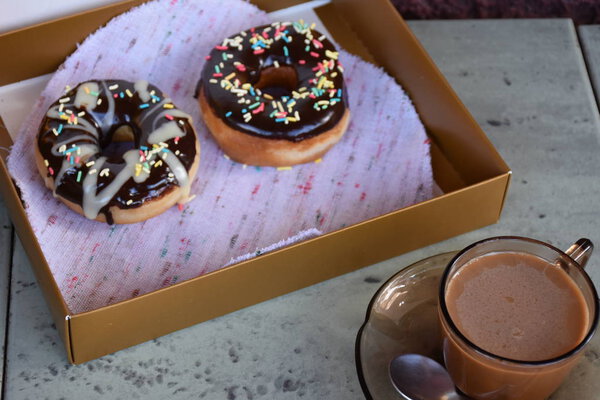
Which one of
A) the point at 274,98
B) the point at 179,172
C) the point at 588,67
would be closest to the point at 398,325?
the point at 179,172

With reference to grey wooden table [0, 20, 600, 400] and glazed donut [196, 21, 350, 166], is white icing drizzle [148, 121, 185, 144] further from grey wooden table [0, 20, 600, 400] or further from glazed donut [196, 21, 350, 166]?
grey wooden table [0, 20, 600, 400]

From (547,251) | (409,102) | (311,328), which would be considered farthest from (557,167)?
(311,328)

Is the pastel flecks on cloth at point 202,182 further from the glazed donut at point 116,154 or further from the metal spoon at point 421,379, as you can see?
the metal spoon at point 421,379

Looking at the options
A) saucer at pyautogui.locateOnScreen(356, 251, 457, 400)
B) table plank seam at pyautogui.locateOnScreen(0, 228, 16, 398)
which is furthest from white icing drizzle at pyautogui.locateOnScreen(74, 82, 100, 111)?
saucer at pyautogui.locateOnScreen(356, 251, 457, 400)

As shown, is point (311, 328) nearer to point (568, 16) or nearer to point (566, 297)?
point (566, 297)

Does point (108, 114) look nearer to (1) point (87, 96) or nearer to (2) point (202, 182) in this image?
(1) point (87, 96)
